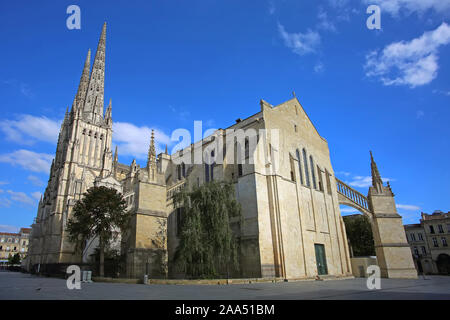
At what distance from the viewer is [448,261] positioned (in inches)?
1677

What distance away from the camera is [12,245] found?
266ft

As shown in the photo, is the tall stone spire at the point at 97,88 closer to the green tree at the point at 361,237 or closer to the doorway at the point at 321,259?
the doorway at the point at 321,259

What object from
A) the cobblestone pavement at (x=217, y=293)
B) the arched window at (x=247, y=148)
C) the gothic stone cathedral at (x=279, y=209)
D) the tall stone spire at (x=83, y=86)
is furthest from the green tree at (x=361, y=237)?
the tall stone spire at (x=83, y=86)

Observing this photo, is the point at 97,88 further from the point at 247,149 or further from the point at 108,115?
the point at 247,149

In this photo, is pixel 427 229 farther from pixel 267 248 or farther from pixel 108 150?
pixel 108 150

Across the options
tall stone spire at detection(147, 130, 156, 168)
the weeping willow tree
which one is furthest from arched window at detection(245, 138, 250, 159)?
tall stone spire at detection(147, 130, 156, 168)

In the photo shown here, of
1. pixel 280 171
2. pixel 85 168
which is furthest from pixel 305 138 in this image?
pixel 85 168

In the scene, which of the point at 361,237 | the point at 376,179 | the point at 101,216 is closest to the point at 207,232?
the point at 101,216

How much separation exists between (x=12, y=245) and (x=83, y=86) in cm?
5606

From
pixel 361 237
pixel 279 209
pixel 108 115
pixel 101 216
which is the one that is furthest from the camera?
pixel 108 115

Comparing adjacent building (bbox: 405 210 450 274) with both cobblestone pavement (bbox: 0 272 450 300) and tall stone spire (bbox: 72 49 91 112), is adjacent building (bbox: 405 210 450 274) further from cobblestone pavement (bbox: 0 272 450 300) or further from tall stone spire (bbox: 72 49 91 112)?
tall stone spire (bbox: 72 49 91 112)

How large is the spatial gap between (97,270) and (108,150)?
124ft

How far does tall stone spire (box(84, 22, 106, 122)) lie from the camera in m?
59.9

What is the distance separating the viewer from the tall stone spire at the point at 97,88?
2357 inches
